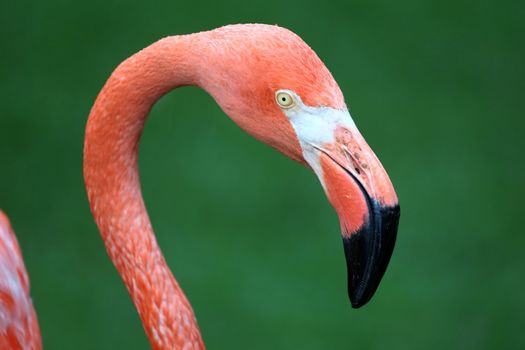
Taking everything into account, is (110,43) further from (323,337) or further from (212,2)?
(323,337)

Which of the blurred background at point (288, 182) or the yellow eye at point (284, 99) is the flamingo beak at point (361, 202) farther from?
the blurred background at point (288, 182)

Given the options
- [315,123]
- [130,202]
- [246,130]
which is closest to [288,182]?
[130,202]

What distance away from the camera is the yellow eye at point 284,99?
6.26ft

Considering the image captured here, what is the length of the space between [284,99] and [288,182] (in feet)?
8.95

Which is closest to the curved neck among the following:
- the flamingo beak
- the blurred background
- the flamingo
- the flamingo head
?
the flamingo

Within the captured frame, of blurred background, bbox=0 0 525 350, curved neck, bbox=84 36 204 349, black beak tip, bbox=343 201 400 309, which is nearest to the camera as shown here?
black beak tip, bbox=343 201 400 309

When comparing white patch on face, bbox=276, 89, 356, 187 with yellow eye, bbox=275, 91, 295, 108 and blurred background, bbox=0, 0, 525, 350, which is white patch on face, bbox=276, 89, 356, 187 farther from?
blurred background, bbox=0, 0, 525, 350

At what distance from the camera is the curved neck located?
84.6 inches

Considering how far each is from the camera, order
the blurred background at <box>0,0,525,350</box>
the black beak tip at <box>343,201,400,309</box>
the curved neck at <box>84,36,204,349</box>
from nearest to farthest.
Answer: the black beak tip at <box>343,201,400,309</box>
the curved neck at <box>84,36,204,349</box>
the blurred background at <box>0,0,525,350</box>

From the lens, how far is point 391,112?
15.8 feet

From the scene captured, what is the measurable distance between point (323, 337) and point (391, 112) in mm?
1429

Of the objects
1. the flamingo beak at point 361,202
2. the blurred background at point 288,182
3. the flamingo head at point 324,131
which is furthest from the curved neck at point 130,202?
the blurred background at point 288,182

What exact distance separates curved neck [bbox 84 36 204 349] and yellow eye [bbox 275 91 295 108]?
0.30 meters

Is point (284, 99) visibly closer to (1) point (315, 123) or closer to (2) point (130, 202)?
(1) point (315, 123)
